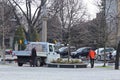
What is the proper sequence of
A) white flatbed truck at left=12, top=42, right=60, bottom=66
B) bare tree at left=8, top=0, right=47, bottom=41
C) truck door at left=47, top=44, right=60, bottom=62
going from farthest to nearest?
bare tree at left=8, top=0, right=47, bottom=41 < truck door at left=47, top=44, right=60, bottom=62 < white flatbed truck at left=12, top=42, right=60, bottom=66

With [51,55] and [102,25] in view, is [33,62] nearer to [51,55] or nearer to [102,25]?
[51,55]

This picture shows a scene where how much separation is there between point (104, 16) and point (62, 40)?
20.4 meters

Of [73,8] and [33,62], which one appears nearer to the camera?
[33,62]

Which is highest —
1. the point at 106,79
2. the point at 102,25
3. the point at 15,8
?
the point at 15,8

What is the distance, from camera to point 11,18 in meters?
72.6

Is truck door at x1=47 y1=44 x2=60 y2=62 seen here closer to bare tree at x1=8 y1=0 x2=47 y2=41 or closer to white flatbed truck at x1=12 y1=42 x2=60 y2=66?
white flatbed truck at x1=12 y1=42 x2=60 y2=66

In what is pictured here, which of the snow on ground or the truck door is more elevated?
the truck door

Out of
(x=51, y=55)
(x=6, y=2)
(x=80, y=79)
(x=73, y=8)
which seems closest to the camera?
(x=80, y=79)

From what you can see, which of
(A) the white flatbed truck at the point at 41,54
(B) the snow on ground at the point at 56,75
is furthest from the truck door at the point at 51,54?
(B) the snow on ground at the point at 56,75

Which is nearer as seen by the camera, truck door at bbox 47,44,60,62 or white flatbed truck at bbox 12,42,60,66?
white flatbed truck at bbox 12,42,60,66

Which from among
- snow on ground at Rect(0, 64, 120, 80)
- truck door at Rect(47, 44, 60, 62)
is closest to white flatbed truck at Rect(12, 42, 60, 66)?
truck door at Rect(47, 44, 60, 62)

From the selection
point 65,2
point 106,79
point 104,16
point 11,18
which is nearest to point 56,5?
point 65,2

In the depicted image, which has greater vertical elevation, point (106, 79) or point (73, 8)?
point (73, 8)

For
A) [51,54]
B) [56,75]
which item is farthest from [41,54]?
[56,75]
